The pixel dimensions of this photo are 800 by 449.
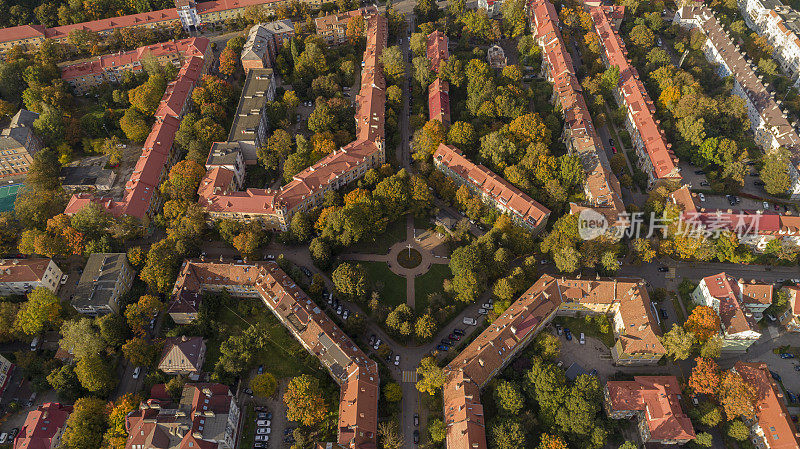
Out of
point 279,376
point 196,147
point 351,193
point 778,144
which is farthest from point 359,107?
point 778,144

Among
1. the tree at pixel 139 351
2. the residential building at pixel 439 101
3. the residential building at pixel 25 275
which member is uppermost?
the residential building at pixel 439 101

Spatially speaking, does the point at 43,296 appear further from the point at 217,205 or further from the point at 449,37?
the point at 449,37

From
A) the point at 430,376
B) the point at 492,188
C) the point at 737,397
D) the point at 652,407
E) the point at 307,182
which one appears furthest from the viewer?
the point at 307,182

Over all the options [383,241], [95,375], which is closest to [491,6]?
[383,241]

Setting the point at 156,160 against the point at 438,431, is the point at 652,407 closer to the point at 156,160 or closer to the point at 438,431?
the point at 438,431

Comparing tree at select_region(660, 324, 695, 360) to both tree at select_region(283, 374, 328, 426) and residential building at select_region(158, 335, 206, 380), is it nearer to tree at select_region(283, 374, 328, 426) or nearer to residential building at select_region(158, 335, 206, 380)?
tree at select_region(283, 374, 328, 426)

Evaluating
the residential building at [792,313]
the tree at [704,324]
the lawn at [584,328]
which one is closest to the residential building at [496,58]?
the lawn at [584,328]

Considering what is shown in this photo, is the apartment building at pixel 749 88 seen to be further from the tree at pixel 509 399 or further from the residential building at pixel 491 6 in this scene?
the tree at pixel 509 399
